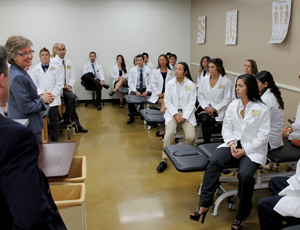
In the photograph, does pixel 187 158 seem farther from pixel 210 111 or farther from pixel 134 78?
pixel 134 78

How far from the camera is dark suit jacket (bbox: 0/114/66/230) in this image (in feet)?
2.64

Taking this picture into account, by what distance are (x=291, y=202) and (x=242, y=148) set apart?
0.84 m

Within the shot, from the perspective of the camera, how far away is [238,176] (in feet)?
7.70

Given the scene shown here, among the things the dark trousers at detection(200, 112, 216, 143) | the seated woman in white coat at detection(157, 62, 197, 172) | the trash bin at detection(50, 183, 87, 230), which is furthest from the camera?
the dark trousers at detection(200, 112, 216, 143)

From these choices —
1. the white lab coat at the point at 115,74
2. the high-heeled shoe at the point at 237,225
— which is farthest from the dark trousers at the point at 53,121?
the white lab coat at the point at 115,74

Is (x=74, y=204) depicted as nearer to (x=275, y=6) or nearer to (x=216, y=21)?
(x=275, y=6)

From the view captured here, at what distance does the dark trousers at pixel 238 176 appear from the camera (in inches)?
90.0

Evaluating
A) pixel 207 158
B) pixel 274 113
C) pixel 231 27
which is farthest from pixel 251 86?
pixel 231 27

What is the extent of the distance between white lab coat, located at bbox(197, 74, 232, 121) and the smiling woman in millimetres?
2460

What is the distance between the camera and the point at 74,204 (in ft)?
5.45

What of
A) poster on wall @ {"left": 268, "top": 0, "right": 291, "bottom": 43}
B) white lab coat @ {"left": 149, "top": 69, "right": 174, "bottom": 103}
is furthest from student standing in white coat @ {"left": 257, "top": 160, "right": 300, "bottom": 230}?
white lab coat @ {"left": 149, "top": 69, "right": 174, "bottom": 103}

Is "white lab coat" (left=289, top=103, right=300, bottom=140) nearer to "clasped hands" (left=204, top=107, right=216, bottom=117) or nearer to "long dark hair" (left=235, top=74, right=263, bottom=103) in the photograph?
"long dark hair" (left=235, top=74, right=263, bottom=103)

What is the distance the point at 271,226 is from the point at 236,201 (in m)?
0.91

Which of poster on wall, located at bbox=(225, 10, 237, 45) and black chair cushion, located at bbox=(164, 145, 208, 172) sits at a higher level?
poster on wall, located at bbox=(225, 10, 237, 45)
